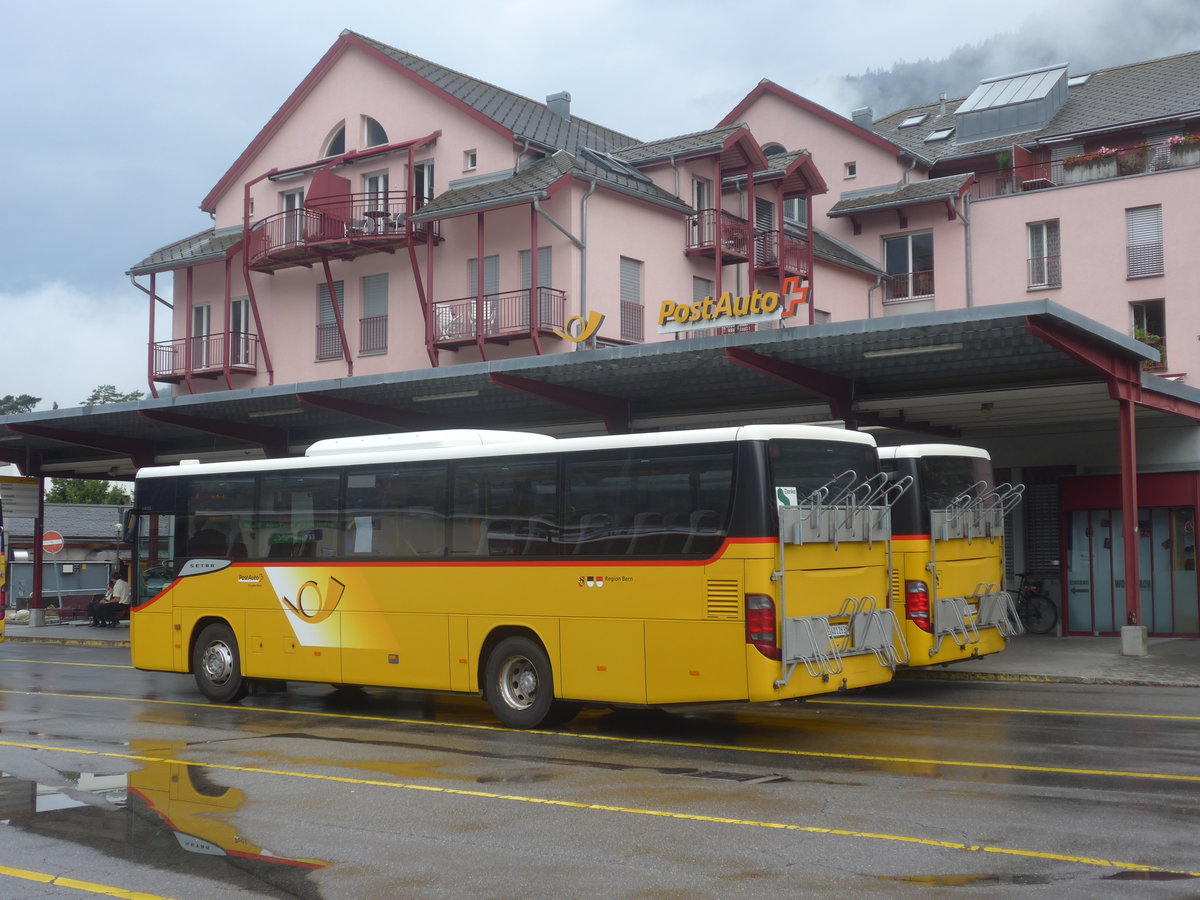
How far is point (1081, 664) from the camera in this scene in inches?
762

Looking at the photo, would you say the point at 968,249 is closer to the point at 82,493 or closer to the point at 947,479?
the point at 947,479

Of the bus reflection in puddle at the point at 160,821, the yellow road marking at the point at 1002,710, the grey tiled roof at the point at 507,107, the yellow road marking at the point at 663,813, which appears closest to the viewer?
the yellow road marking at the point at 663,813

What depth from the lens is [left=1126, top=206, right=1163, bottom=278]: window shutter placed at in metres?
36.3

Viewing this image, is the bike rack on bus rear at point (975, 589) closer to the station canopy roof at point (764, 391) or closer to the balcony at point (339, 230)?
the station canopy roof at point (764, 391)

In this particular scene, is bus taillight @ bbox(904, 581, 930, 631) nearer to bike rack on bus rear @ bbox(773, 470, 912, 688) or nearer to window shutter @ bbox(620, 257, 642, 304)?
bike rack on bus rear @ bbox(773, 470, 912, 688)

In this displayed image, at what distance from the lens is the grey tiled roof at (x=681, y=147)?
3506 cm

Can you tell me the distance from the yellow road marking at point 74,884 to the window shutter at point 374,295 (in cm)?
2874

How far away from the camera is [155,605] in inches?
695

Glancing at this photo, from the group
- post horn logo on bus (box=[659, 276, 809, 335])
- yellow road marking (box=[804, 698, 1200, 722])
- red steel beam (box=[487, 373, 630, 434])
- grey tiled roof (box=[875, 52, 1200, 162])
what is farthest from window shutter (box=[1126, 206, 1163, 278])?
yellow road marking (box=[804, 698, 1200, 722])

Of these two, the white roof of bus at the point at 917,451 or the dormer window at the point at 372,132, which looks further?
the dormer window at the point at 372,132

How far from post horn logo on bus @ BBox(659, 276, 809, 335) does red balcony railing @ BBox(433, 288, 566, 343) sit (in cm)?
829

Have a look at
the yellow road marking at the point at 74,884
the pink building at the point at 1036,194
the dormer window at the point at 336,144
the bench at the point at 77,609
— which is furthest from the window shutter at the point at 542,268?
the yellow road marking at the point at 74,884

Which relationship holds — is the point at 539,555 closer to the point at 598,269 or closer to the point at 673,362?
the point at 673,362

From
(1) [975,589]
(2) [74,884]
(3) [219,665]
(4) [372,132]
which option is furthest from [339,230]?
(2) [74,884]
